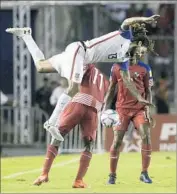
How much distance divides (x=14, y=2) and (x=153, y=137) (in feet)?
16.9

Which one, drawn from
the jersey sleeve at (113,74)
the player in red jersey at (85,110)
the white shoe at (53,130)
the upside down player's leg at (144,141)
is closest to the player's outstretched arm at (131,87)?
the player in red jersey at (85,110)

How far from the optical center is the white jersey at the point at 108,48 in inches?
496

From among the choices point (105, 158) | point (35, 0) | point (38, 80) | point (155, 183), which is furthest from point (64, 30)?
point (155, 183)

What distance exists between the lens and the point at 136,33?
13.2m

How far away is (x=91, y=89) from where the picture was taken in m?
13.7

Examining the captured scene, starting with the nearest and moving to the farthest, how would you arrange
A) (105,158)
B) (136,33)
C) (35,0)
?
(136,33), (105,158), (35,0)

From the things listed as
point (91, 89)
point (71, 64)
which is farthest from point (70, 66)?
point (91, 89)

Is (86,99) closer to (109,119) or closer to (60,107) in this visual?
(109,119)

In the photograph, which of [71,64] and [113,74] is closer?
[71,64]

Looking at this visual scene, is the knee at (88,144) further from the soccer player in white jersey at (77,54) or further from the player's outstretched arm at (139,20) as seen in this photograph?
the player's outstretched arm at (139,20)

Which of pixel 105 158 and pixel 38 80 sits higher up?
pixel 38 80

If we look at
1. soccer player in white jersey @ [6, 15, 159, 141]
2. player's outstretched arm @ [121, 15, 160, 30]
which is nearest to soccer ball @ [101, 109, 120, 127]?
soccer player in white jersey @ [6, 15, 159, 141]

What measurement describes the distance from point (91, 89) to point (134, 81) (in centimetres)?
120

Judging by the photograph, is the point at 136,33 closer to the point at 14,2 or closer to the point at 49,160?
the point at 49,160
